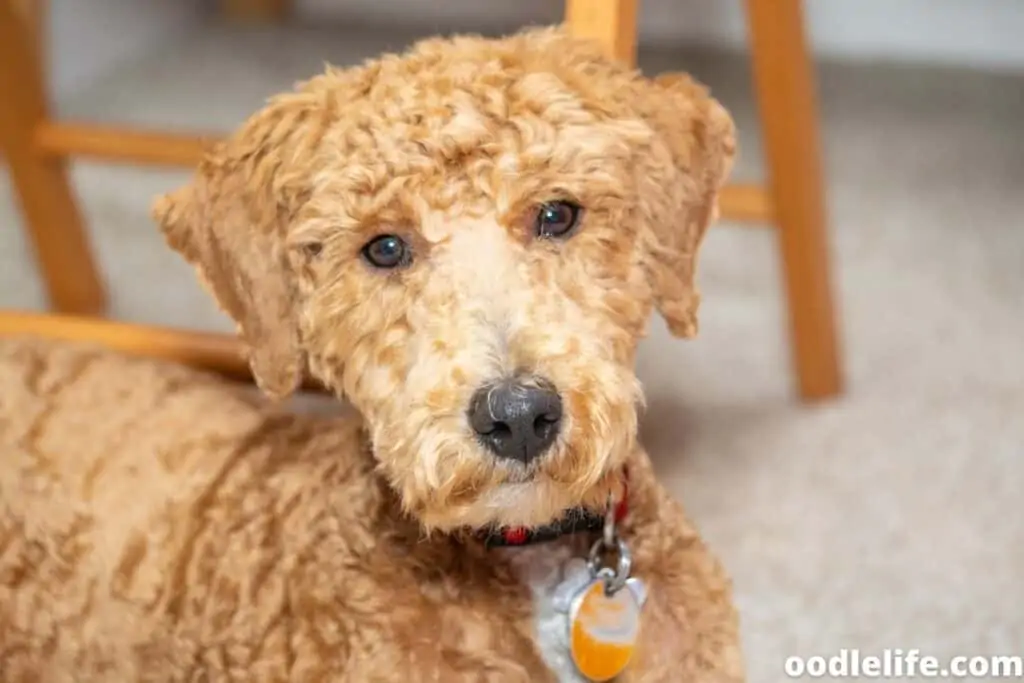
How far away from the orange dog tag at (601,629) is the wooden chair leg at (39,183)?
1036 mm

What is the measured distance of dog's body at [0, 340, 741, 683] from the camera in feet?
2.87

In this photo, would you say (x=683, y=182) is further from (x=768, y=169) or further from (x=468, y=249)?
(x=768, y=169)

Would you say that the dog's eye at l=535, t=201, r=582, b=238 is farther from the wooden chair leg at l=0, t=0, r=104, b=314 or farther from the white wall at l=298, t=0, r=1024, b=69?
the white wall at l=298, t=0, r=1024, b=69

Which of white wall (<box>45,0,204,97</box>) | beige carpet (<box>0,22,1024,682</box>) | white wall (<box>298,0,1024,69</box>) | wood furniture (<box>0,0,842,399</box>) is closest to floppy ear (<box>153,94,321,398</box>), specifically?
wood furniture (<box>0,0,842,399</box>)

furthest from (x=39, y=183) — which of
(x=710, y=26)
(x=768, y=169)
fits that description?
(x=710, y=26)

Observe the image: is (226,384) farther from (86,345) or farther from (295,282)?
(295,282)

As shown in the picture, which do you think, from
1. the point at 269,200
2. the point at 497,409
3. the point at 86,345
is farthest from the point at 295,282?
the point at 86,345

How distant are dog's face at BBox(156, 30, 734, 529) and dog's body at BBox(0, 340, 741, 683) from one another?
0.09 meters

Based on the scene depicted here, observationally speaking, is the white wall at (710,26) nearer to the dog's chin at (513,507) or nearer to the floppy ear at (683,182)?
the floppy ear at (683,182)

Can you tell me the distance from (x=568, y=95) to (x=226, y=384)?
0.49 metres

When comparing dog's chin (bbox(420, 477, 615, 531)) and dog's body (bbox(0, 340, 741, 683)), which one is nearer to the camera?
dog's chin (bbox(420, 477, 615, 531))

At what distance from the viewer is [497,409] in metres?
0.74

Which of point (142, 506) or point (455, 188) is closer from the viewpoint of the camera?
point (455, 188)

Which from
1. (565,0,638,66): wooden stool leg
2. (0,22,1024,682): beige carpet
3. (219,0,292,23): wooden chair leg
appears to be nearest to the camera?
(565,0,638,66): wooden stool leg
